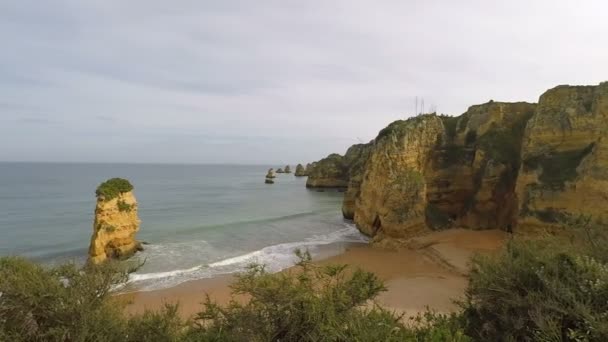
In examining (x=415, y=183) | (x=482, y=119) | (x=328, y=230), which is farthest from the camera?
(x=328, y=230)

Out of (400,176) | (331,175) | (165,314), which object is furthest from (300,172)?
(165,314)

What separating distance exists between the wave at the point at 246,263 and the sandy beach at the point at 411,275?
1.01 meters

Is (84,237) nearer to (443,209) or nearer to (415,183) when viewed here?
(415,183)

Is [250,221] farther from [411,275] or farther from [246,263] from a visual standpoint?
[411,275]

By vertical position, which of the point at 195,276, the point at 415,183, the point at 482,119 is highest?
the point at 482,119

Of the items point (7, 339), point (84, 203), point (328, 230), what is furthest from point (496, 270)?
point (84, 203)

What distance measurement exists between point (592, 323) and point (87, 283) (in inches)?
363

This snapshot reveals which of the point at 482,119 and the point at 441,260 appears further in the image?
the point at 482,119

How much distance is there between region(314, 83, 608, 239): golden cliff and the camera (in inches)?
730

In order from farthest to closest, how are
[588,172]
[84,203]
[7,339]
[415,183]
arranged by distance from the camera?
1. [84,203]
2. [415,183]
3. [588,172]
4. [7,339]

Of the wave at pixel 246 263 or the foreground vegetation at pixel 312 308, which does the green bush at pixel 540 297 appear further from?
the wave at pixel 246 263

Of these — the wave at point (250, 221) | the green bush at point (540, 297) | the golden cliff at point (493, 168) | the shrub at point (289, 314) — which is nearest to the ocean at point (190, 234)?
the wave at point (250, 221)

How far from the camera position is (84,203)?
4491cm

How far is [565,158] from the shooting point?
1948 centimetres
